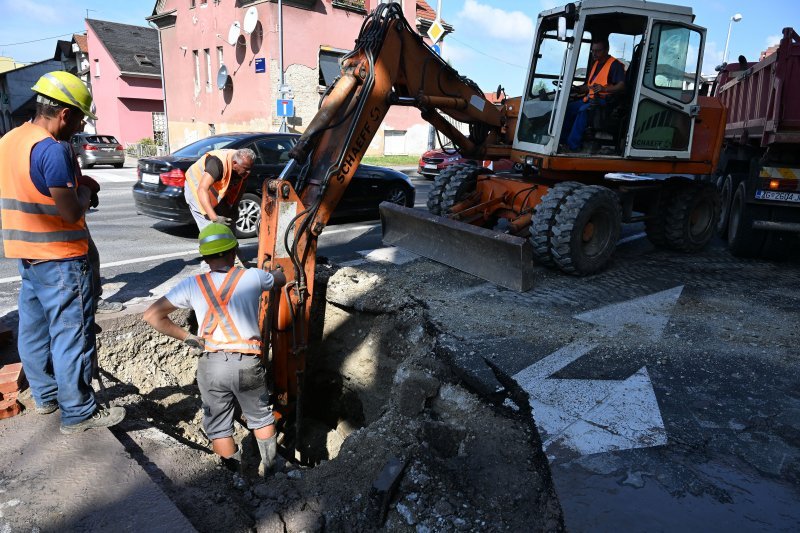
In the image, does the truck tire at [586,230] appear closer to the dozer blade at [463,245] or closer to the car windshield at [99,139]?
the dozer blade at [463,245]

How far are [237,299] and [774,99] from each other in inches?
273

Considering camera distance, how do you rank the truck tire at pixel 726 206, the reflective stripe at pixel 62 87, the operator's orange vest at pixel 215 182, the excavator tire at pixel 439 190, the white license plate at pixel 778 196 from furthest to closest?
the truck tire at pixel 726 206 → the excavator tire at pixel 439 190 → the white license plate at pixel 778 196 → the operator's orange vest at pixel 215 182 → the reflective stripe at pixel 62 87

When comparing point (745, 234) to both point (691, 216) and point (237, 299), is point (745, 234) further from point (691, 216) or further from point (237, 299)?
point (237, 299)

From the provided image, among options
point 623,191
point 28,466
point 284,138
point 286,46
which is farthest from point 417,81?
point 286,46

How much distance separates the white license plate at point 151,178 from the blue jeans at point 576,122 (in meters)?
5.84

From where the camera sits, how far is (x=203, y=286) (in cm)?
317

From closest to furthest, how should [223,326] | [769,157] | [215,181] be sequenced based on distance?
[223,326] < [215,181] < [769,157]

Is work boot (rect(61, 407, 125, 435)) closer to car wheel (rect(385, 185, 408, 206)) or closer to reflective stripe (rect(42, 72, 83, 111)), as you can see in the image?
reflective stripe (rect(42, 72, 83, 111))

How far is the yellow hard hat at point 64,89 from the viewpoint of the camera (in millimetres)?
2941

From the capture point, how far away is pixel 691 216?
7.82 metres

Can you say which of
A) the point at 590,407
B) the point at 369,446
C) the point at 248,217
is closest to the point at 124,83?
the point at 248,217

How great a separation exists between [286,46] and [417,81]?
739 inches

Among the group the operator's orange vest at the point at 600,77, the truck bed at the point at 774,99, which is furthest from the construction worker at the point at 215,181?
the truck bed at the point at 774,99

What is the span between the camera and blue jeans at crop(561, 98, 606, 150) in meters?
6.64
